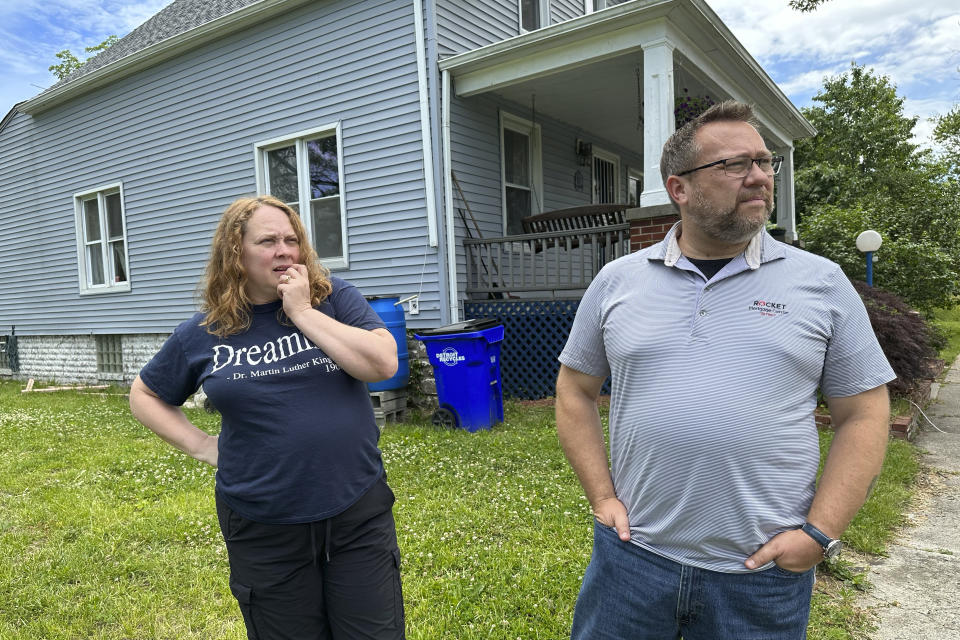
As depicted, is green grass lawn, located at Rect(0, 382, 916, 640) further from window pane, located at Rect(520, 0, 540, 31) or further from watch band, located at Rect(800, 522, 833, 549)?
window pane, located at Rect(520, 0, 540, 31)

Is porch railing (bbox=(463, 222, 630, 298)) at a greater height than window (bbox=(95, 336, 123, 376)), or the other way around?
porch railing (bbox=(463, 222, 630, 298))

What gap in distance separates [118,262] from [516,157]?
708 cm

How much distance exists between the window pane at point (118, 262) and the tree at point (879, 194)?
12509 millimetres

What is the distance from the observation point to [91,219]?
11062 millimetres

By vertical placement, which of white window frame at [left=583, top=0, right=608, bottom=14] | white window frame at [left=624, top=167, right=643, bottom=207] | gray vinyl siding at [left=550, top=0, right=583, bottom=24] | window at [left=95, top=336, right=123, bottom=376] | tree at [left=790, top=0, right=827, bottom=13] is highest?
white window frame at [left=583, top=0, right=608, bottom=14]

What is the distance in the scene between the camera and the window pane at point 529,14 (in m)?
8.96

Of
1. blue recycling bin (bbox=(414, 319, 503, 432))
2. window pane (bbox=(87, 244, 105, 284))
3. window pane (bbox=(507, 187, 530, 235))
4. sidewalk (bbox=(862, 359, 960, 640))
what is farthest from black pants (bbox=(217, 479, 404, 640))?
window pane (bbox=(87, 244, 105, 284))

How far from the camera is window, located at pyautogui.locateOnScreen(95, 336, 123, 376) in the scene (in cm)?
1088

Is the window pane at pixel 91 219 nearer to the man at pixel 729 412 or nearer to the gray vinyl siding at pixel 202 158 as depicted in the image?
the gray vinyl siding at pixel 202 158

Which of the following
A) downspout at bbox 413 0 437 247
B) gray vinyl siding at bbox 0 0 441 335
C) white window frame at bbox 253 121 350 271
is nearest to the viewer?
downspout at bbox 413 0 437 247

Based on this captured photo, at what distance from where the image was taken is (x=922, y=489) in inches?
170

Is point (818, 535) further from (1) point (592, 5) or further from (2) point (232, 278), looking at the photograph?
(1) point (592, 5)

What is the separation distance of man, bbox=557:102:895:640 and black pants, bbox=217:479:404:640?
2.05ft

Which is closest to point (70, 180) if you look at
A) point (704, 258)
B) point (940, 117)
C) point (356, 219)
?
point (356, 219)
